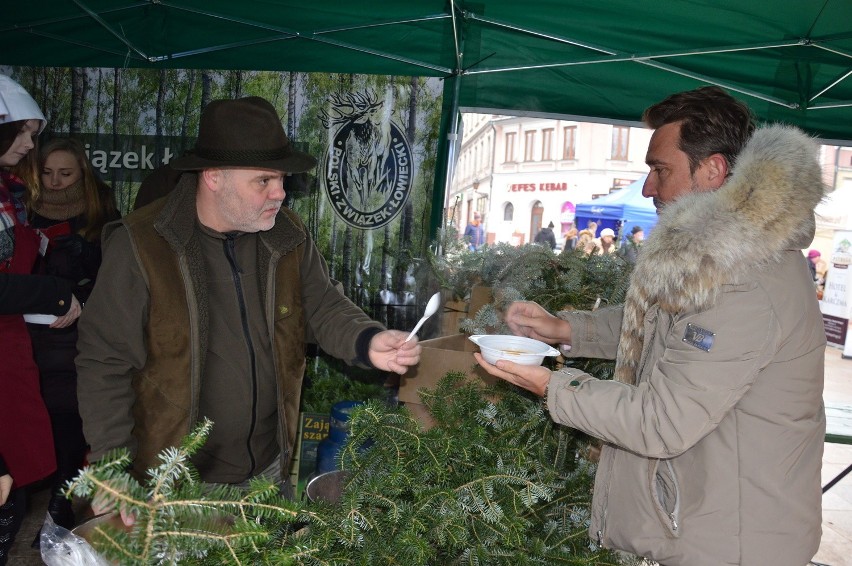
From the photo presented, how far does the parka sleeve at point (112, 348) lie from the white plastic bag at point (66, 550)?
669 mm

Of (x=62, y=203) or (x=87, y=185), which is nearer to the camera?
(x=62, y=203)

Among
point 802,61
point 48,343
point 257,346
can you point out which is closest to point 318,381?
point 48,343

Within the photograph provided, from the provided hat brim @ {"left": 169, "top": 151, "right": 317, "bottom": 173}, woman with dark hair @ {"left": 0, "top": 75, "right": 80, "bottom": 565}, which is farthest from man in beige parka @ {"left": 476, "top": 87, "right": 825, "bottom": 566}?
woman with dark hair @ {"left": 0, "top": 75, "right": 80, "bottom": 565}

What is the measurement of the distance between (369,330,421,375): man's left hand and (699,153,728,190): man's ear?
1.05 meters

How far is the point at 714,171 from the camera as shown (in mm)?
1933

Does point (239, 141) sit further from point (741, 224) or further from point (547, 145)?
point (547, 145)

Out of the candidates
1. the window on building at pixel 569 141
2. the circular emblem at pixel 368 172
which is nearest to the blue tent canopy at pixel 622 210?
the circular emblem at pixel 368 172

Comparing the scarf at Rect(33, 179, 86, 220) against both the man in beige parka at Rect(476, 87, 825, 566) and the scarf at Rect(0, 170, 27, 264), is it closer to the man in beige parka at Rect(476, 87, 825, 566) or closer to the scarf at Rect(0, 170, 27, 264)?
the scarf at Rect(0, 170, 27, 264)

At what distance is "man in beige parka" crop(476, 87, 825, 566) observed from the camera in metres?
1.55

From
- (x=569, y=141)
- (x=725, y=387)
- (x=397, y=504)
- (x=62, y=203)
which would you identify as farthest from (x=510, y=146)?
(x=397, y=504)

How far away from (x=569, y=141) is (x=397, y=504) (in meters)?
33.2

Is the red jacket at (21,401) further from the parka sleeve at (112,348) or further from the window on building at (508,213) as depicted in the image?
the window on building at (508,213)

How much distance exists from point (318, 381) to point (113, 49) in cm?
290

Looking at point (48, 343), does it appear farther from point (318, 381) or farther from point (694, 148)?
point (694, 148)
